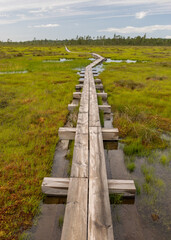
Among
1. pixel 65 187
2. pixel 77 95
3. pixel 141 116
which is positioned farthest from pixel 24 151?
pixel 77 95

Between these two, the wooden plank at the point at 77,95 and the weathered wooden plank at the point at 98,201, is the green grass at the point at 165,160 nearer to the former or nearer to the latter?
the weathered wooden plank at the point at 98,201

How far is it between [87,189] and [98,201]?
0.76 ft

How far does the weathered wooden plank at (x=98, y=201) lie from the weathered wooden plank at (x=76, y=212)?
0.23 feet

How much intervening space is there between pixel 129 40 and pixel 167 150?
123 metres

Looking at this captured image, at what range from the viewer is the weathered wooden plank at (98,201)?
1681mm

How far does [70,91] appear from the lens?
9117 millimetres

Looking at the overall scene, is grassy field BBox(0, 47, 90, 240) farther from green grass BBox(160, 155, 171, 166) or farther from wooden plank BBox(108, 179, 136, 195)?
green grass BBox(160, 155, 171, 166)

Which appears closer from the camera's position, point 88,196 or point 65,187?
point 88,196

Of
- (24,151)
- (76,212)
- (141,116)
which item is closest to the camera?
(76,212)

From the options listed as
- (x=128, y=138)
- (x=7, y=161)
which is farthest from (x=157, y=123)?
(x=7, y=161)

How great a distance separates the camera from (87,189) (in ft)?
7.16

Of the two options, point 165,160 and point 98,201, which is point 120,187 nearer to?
point 98,201

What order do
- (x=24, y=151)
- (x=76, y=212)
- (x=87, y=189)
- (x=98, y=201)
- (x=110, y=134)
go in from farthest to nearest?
(x=110, y=134)
(x=24, y=151)
(x=87, y=189)
(x=98, y=201)
(x=76, y=212)

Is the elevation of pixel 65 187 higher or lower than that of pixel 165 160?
higher
